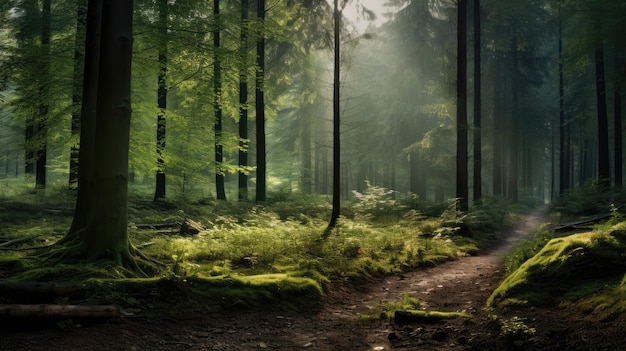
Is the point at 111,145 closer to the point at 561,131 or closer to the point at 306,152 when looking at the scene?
the point at 306,152

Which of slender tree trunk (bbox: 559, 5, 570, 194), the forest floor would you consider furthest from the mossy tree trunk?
slender tree trunk (bbox: 559, 5, 570, 194)

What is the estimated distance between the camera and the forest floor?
386 cm

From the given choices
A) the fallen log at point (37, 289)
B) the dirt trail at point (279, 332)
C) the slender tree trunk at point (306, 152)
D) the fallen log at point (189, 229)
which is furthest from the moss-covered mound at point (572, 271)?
the slender tree trunk at point (306, 152)

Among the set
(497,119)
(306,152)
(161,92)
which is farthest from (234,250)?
(497,119)

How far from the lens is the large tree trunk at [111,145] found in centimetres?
649

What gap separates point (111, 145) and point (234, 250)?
11.9ft

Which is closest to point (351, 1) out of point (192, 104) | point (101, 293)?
point (192, 104)

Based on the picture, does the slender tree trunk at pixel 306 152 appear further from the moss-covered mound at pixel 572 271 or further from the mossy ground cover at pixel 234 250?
the moss-covered mound at pixel 572 271

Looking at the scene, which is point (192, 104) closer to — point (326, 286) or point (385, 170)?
point (326, 286)

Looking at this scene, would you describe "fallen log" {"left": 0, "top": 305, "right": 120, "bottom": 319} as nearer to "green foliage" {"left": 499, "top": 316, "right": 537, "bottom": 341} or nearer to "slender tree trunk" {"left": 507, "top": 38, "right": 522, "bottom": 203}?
"green foliage" {"left": 499, "top": 316, "right": 537, "bottom": 341}

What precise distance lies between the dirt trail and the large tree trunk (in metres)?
2.14

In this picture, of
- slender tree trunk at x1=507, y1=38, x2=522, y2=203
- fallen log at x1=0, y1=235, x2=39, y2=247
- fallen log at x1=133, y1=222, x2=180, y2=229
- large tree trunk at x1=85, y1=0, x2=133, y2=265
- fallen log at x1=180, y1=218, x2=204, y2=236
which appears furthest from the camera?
slender tree trunk at x1=507, y1=38, x2=522, y2=203

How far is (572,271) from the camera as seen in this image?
202 inches

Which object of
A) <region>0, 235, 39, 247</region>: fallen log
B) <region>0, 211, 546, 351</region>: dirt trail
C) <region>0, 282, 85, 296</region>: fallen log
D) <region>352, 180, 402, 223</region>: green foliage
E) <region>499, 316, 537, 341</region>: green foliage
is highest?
<region>352, 180, 402, 223</region>: green foliage
